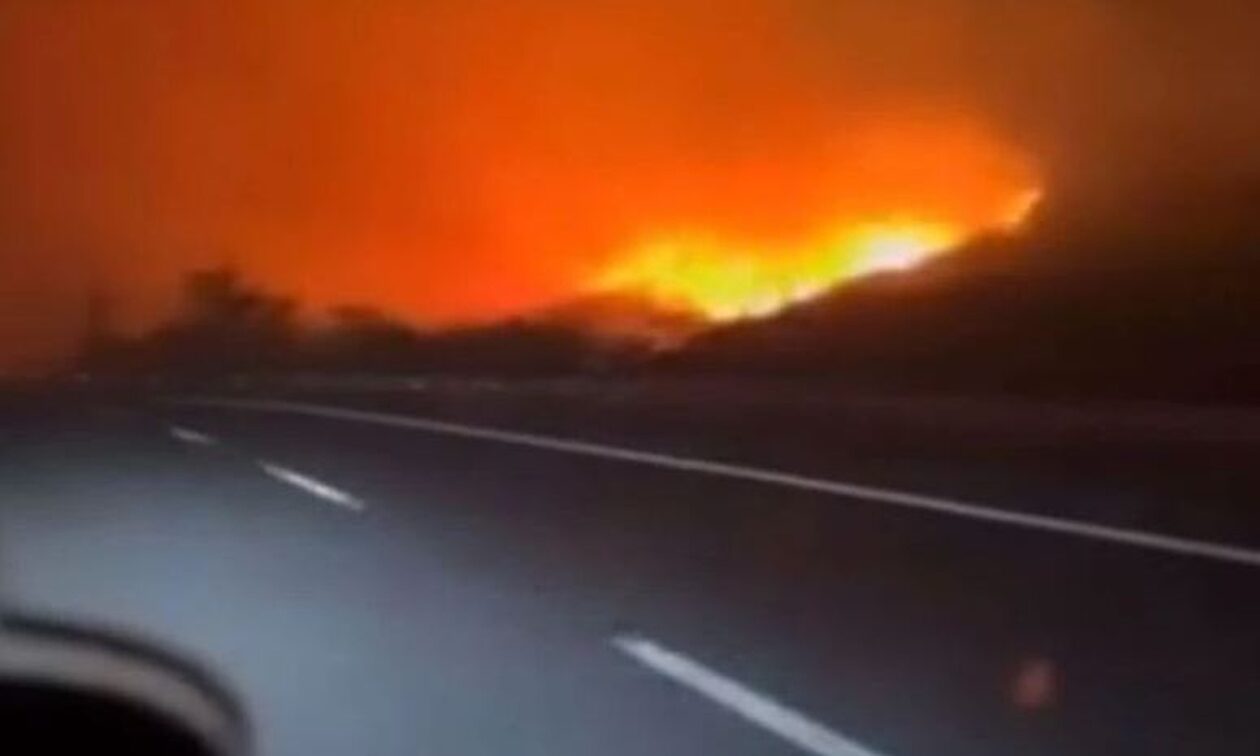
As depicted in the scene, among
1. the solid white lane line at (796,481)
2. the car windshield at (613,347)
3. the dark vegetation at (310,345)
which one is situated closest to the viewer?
the car windshield at (613,347)

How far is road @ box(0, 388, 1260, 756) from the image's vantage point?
1.75 metres

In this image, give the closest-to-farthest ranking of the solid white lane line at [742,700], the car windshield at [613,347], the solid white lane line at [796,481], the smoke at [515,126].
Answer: the solid white lane line at [742,700] < the car windshield at [613,347] < the solid white lane line at [796,481] < the smoke at [515,126]

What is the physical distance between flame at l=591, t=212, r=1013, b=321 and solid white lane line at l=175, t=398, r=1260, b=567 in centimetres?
17

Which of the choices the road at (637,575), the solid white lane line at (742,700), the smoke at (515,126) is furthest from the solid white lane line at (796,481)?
the solid white lane line at (742,700)

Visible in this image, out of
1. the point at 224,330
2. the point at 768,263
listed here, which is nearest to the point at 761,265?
the point at 768,263

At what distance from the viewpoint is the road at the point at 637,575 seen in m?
1.75

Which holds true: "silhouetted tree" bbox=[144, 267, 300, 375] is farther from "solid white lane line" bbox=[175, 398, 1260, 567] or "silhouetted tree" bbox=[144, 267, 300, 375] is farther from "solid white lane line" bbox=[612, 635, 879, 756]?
"solid white lane line" bbox=[612, 635, 879, 756]

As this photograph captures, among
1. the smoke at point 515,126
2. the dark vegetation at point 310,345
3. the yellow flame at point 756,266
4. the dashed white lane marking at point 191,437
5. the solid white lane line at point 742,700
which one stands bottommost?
the solid white lane line at point 742,700

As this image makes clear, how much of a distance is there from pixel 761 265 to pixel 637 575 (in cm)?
42

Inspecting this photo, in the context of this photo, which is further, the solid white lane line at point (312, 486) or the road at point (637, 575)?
the solid white lane line at point (312, 486)

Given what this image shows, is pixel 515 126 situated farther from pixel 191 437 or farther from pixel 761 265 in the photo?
pixel 191 437

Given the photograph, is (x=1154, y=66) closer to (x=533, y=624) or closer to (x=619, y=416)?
(x=619, y=416)

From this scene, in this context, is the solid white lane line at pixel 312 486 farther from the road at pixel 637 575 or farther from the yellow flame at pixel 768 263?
the yellow flame at pixel 768 263

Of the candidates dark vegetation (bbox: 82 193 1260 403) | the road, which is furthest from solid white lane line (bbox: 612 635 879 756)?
dark vegetation (bbox: 82 193 1260 403)
